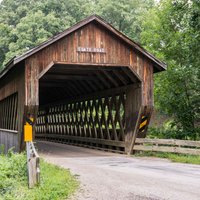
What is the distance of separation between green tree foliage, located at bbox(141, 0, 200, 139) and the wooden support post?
92.7 inches

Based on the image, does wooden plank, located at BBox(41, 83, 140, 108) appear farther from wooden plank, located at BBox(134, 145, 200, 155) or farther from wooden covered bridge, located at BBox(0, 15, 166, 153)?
wooden plank, located at BBox(134, 145, 200, 155)

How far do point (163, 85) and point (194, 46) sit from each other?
2.33 metres

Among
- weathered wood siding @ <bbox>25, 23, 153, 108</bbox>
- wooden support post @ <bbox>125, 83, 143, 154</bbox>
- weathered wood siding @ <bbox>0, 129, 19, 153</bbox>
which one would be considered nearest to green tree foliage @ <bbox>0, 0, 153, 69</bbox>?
weathered wood siding @ <bbox>0, 129, 19, 153</bbox>

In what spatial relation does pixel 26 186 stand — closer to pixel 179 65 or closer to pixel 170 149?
pixel 170 149

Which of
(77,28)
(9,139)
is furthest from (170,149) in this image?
(9,139)

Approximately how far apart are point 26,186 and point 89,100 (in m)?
12.7

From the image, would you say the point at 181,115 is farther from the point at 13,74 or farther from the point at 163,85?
the point at 13,74

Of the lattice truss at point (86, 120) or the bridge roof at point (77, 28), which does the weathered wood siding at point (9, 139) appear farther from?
the lattice truss at point (86, 120)

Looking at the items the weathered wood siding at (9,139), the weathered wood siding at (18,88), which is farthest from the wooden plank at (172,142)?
the weathered wood siding at (9,139)

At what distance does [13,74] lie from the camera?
16484mm

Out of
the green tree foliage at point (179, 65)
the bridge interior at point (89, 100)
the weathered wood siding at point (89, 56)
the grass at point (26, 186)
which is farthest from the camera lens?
the green tree foliage at point (179, 65)

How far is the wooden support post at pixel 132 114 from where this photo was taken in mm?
15430

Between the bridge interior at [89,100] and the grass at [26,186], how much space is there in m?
5.89

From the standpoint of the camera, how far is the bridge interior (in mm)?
16594
